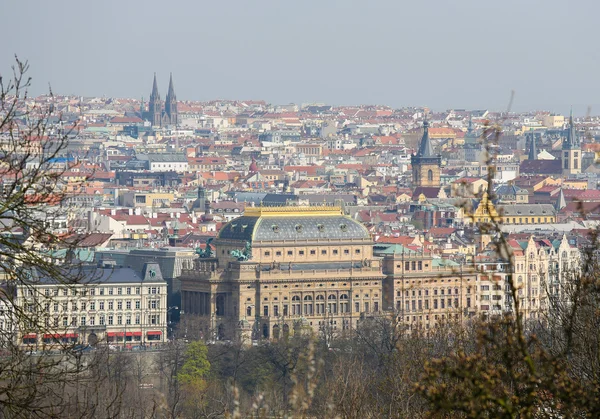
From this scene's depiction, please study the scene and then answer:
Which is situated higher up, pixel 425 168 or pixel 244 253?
pixel 425 168

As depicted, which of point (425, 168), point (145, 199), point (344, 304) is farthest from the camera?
point (425, 168)

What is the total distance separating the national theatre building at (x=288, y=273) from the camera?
73562 mm

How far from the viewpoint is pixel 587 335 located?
842 inches

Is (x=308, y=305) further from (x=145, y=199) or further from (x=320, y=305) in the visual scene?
(x=145, y=199)

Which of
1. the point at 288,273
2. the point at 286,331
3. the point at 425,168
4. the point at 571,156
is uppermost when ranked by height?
the point at 571,156

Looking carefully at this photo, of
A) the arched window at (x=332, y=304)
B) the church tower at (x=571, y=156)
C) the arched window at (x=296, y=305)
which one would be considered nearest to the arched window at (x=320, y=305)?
the arched window at (x=332, y=304)

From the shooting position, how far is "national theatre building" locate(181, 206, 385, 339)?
7356 centimetres

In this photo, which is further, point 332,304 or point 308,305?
A: point 332,304

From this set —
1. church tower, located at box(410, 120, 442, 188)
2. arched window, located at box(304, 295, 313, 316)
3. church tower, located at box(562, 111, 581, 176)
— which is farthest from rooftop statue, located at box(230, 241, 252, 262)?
church tower, located at box(562, 111, 581, 176)

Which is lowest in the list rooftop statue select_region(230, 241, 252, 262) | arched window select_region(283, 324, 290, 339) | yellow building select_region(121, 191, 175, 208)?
arched window select_region(283, 324, 290, 339)

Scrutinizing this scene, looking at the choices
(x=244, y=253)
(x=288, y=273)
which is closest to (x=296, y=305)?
(x=288, y=273)

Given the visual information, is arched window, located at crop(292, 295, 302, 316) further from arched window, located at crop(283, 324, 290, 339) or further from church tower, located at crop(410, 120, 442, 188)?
church tower, located at crop(410, 120, 442, 188)

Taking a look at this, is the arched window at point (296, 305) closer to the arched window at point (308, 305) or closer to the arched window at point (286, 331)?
the arched window at point (308, 305)

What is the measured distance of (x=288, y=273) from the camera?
74875 millimetres
